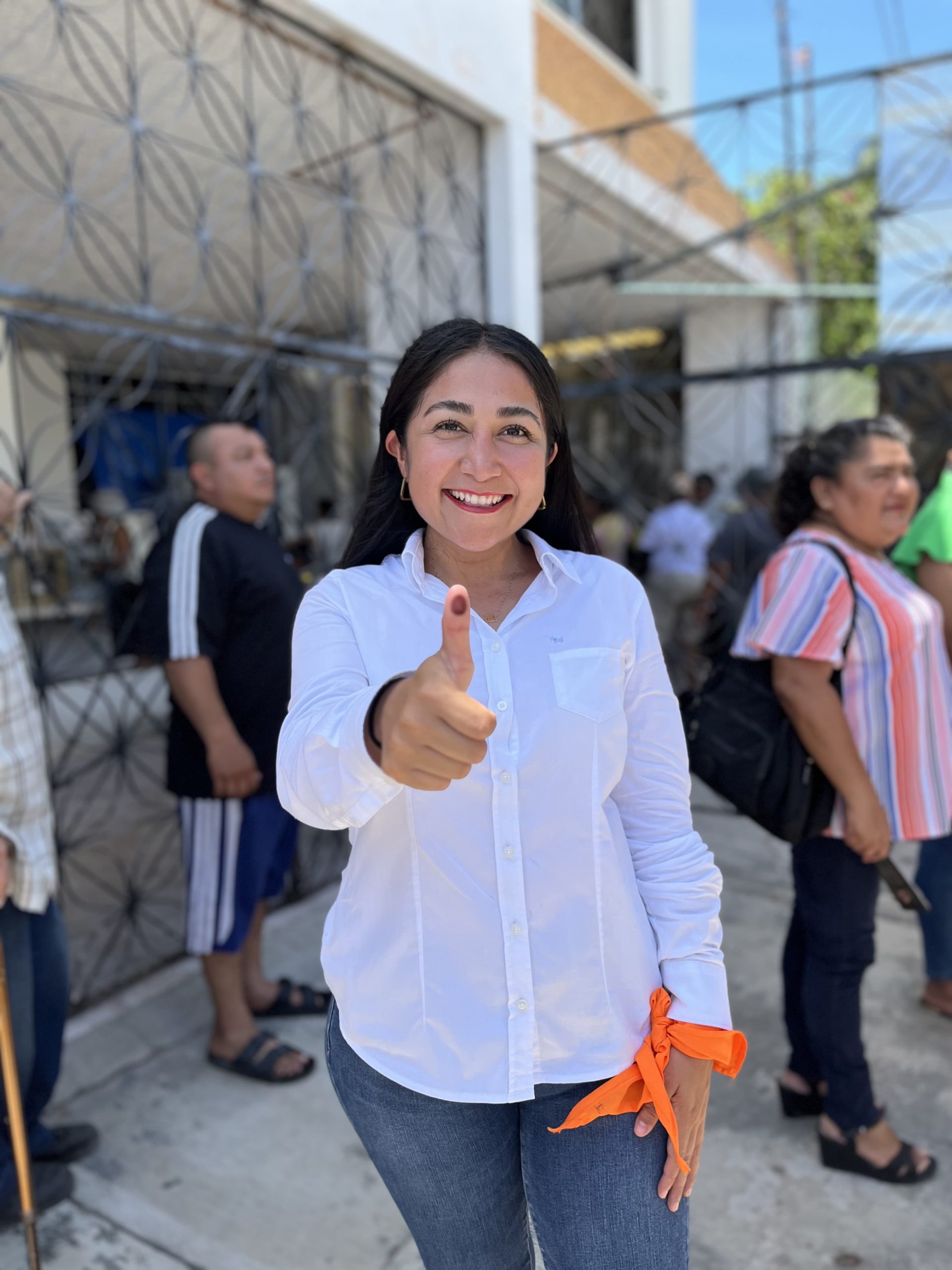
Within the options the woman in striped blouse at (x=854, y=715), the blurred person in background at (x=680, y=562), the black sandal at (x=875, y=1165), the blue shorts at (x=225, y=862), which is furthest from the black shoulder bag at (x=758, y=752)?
the blurred person in background at (x=680, y=562)

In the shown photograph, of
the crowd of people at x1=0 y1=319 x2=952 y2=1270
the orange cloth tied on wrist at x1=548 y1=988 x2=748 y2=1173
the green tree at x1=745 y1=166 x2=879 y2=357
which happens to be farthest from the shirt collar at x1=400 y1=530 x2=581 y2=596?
the green tree at x1=745 y1=166 x2=879 y2=357

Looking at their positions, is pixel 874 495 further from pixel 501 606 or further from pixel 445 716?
pixel 445 716

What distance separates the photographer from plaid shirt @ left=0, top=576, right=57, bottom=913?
1.95 meters

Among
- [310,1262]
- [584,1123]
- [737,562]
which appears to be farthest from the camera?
[737,562]

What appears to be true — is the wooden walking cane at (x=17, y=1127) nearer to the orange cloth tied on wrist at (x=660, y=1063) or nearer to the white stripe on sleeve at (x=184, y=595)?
the white stripe on sleeve at (x=184, y=595)

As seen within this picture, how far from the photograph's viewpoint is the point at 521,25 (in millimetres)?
4156

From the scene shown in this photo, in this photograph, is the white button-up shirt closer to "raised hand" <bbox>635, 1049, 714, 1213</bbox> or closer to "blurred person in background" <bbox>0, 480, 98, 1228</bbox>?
"raised hand" <bbox>635, 1049, 714, 1213</bbox>

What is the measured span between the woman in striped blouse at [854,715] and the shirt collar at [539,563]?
92 cm

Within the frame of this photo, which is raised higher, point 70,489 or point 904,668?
point 70,489

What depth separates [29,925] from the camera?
6.81ft

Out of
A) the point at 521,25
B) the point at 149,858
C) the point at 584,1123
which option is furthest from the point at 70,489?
the point at 584,1123

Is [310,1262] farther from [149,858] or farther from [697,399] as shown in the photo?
[697,399]

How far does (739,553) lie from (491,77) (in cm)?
279

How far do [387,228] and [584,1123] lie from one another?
399 centimetres
